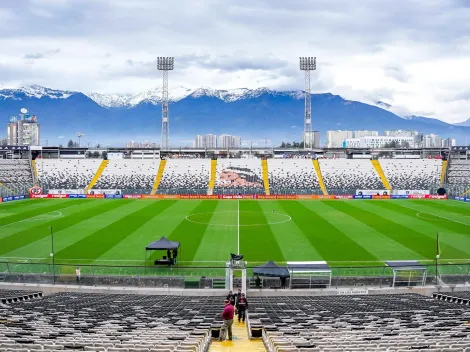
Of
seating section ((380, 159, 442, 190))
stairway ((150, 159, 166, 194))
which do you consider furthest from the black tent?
seating section ((380, 159, 442, 190))

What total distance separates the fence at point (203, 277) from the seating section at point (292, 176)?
5787 centimetres

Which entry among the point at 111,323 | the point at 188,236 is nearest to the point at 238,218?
the point at 188,236

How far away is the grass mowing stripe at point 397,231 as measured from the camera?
41.3 m

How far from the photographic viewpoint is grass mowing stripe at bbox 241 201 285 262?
38.3 meters

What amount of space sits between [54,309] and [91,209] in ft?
166

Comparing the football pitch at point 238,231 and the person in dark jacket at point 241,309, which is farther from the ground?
the person in dark jacket at point 241,309

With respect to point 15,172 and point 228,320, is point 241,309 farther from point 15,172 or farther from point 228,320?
point 15,172

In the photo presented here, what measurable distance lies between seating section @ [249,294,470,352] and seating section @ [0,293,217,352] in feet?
6.48

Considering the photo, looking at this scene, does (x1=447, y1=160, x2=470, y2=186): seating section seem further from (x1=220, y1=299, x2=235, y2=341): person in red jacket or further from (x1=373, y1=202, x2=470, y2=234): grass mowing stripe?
(x1=220, y1=299, x2=235, y2=341): person in red jacket

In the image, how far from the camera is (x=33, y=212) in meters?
64.6

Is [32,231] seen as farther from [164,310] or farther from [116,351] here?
[116,351]

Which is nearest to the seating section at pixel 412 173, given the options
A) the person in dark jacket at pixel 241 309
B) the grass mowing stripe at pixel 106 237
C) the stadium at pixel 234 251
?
the stadium at pixel 234 251

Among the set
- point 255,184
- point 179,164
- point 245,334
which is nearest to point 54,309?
point 245,334

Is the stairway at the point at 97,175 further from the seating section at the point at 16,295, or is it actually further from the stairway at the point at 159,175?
the seating section at the point at 16,295
